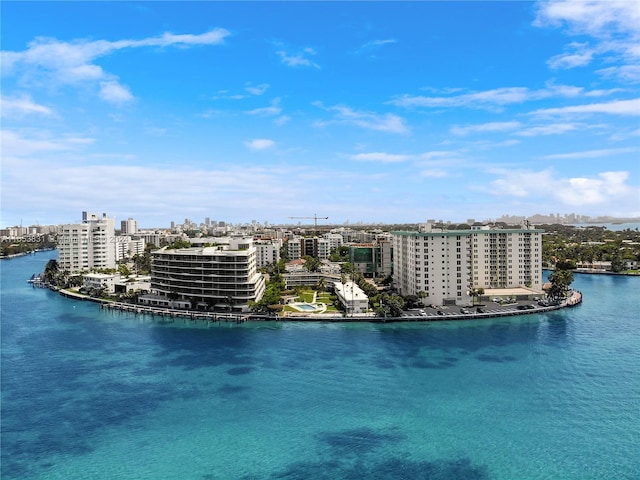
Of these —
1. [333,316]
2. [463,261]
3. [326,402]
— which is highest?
[463,261]

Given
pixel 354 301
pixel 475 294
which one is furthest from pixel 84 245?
pixel 475 294

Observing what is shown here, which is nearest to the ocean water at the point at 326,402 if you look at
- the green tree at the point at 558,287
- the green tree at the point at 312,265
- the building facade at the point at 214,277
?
the building facade at the point at 214,277

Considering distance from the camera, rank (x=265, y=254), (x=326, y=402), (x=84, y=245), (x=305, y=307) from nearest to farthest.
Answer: (x=326, y=402) < (x=305, y=307) < (x=84, y=245) < (x=265, y=254)

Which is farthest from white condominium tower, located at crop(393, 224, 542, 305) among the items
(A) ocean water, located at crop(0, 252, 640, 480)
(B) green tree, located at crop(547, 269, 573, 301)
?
(A) ocean water, located at crop(0, 252, 640, 480)

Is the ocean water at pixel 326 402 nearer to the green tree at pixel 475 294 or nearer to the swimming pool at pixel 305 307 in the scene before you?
the swimming pool at pixel 305 307

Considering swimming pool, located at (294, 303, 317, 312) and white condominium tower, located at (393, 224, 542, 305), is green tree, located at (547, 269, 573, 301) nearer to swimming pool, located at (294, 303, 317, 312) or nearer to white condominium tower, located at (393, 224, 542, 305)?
white condominium tower, located at (393, 224, 542, 305)

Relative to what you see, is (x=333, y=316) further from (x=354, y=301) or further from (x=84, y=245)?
(x=84, y=245)

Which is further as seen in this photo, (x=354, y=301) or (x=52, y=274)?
(x=52, y=274)
